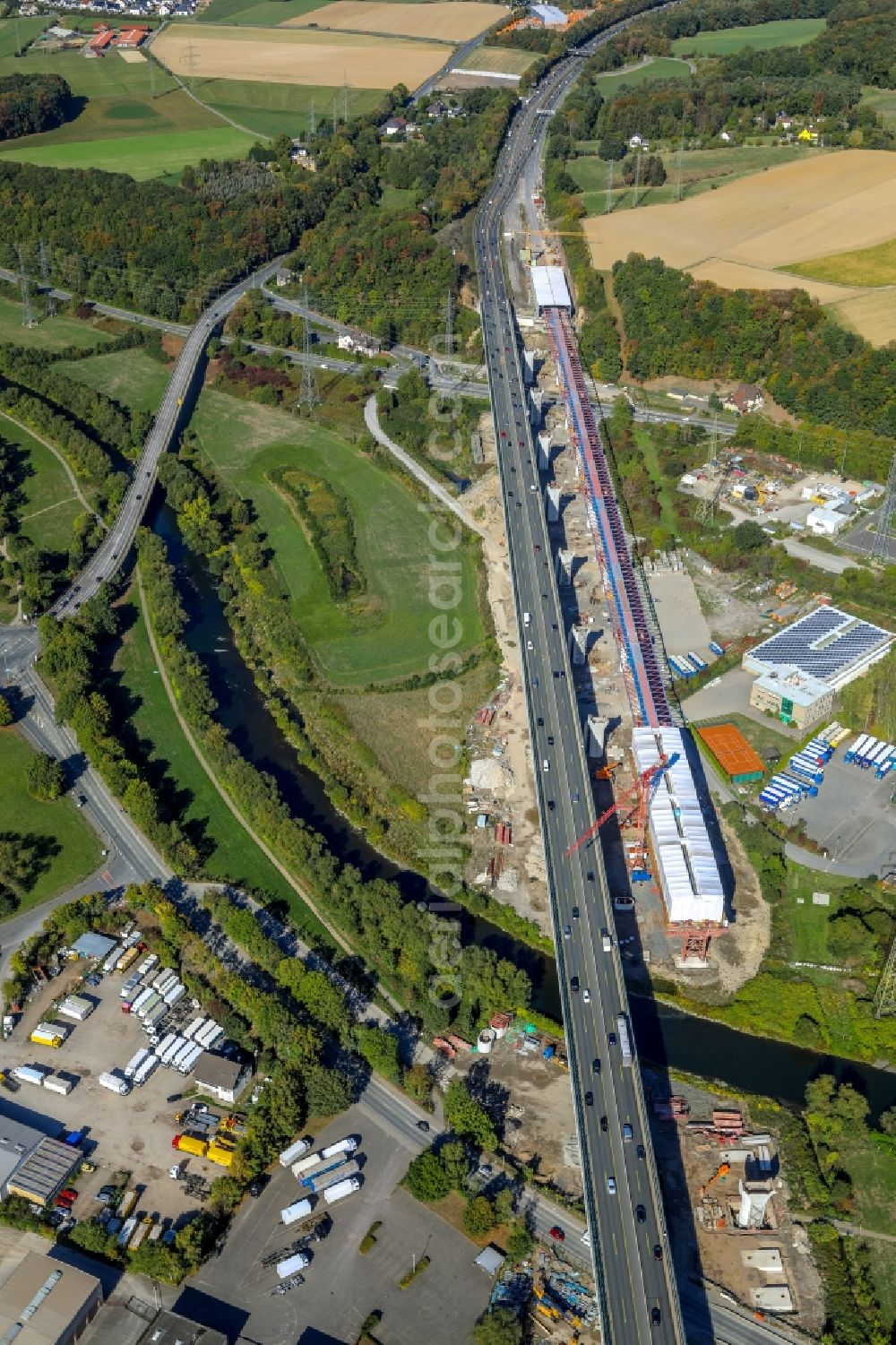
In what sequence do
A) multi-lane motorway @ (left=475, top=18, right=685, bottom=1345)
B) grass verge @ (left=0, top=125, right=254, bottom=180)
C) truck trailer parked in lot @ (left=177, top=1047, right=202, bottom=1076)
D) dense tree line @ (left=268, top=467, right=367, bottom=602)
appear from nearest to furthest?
1. multi-lane motorway @ (left=475, top=18, right=685, bottom=1345)
2. truck trailer parked in lot @ (left=177, top=1047, right=202, bottom=1076)
3. dense tree line @ (left=268, top=467, right=367, bottom=602)
4. grass verge @ (left=0, top=125, right=254, bottom=180)

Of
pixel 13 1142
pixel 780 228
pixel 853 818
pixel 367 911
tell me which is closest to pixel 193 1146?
pixel 13 1142

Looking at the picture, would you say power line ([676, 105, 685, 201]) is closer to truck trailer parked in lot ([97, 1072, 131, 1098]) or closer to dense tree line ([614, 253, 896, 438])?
dense tree line ([614, 253, 896, 438])

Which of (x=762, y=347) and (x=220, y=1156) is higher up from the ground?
(x=762, y=347)

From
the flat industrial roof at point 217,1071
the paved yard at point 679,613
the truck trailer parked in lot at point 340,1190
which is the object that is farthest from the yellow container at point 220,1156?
the paved yard at point 679,613

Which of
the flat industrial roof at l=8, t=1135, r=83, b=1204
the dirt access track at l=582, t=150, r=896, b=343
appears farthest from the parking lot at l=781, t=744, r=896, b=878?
the dirt access track at l=582, t=150, r=896, b=343

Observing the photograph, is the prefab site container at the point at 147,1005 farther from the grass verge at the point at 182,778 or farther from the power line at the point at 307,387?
the power line at the point at 307,387

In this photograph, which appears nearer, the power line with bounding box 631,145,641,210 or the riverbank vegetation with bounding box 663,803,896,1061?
the riverbank vegetation with bounding box 663,803,896,1061

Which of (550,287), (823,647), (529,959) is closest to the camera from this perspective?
(529,959)

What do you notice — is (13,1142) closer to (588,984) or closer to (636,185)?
(588,984)
